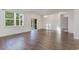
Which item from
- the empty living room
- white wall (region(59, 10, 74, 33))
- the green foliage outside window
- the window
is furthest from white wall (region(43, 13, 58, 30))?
the green foliage outside window

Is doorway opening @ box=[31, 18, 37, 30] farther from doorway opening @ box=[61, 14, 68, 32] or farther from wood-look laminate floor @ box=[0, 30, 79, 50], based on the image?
doorway opening @ box=[61, 14, 68, 32]

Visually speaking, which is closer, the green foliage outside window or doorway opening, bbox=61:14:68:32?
the green foliage outside window

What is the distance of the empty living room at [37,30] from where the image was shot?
310 centimetres

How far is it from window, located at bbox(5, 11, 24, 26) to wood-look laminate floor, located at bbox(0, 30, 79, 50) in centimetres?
34

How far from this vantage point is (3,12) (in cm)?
310

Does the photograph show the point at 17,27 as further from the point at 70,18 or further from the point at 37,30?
the point at 70,18

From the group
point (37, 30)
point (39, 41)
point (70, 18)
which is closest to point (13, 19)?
point (37, 30)

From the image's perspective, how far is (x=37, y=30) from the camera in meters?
3.41

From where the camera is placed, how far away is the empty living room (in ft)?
10.2

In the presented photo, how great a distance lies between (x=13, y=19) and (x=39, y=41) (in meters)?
0.93

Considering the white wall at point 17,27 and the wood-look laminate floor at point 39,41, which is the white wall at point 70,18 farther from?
the white wall at point 17,27
